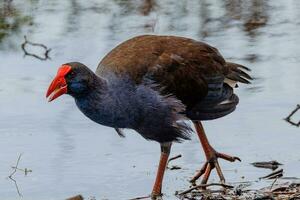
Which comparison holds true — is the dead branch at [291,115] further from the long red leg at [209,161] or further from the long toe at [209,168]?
the long toe at [209,168]

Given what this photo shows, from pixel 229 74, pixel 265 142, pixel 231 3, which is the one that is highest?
pixel 229 74

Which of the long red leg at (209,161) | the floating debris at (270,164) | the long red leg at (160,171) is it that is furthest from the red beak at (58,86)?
the floating debris at (270,164)

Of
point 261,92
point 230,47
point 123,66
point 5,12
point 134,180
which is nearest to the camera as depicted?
point 123,66

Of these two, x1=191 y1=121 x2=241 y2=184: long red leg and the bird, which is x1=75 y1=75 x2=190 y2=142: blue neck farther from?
x1=191 y1=121 x2=241 y2=184: long red leg

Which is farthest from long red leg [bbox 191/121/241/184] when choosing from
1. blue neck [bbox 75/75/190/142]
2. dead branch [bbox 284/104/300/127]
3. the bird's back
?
dead branch [bbox 284/104/300/127]

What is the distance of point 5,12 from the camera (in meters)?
15.0

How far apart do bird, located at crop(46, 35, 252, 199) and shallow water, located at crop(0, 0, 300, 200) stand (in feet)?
1.47

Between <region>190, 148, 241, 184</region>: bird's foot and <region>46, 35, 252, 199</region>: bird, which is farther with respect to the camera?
<region>190, 148, 241, 184</region>: bird's foot

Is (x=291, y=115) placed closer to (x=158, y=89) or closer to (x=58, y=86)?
(x=158, y=89)

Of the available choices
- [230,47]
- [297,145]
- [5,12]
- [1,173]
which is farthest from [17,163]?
[5,12]

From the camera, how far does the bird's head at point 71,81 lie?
761cm

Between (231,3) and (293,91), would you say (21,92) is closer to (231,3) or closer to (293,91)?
(293,91)

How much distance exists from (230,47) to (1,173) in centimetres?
465

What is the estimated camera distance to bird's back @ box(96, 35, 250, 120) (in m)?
8.05
